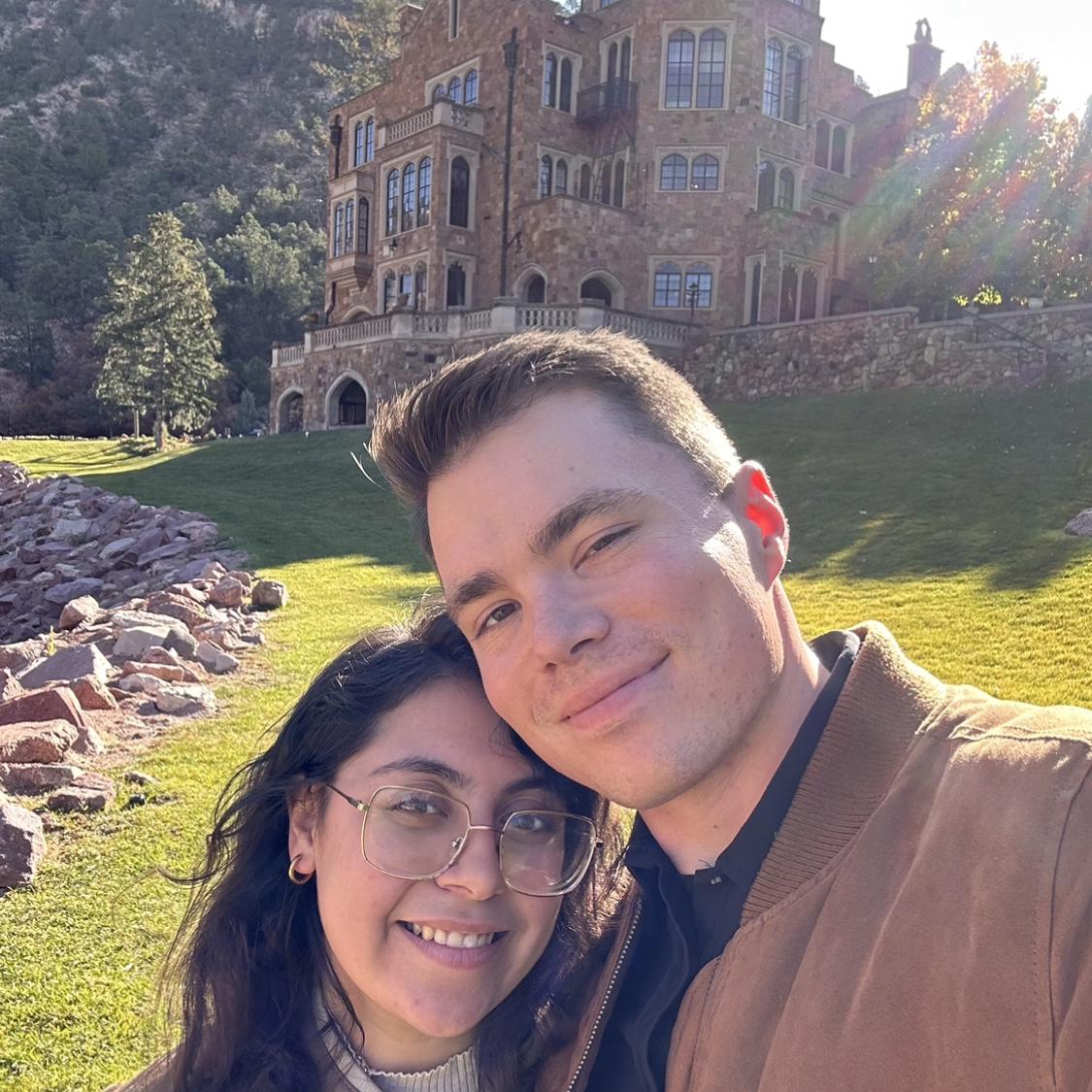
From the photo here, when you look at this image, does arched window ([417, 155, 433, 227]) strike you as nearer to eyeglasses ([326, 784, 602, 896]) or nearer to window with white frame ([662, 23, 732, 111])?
window with white frame ([662, 23, 732, 111])

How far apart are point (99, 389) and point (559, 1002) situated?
1648 inches

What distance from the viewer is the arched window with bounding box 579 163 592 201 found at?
30.6 meters

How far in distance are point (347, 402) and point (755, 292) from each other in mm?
13282

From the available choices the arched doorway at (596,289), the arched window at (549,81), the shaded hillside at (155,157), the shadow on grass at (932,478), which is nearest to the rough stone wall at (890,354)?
the shadow on grass at (932,478)

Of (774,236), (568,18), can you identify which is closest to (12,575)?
(774,236)

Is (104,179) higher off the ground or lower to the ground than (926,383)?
higher

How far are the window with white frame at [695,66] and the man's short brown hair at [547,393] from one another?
1149 inches

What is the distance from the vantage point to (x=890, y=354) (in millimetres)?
21688

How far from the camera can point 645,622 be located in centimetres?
194

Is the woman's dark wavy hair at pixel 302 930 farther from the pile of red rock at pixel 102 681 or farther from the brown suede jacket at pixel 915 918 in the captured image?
the pile of red rock at pixel 102 681

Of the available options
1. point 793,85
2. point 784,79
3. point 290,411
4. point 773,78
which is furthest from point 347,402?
point 793,85

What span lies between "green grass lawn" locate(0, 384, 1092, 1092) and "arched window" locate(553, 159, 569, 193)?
11.5 metres

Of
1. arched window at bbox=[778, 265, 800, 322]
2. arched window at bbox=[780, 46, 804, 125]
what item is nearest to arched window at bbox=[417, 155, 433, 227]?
arched window at bbox=[780, 46, 804, 125]

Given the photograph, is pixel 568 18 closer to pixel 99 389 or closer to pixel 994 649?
pixel 99 389
